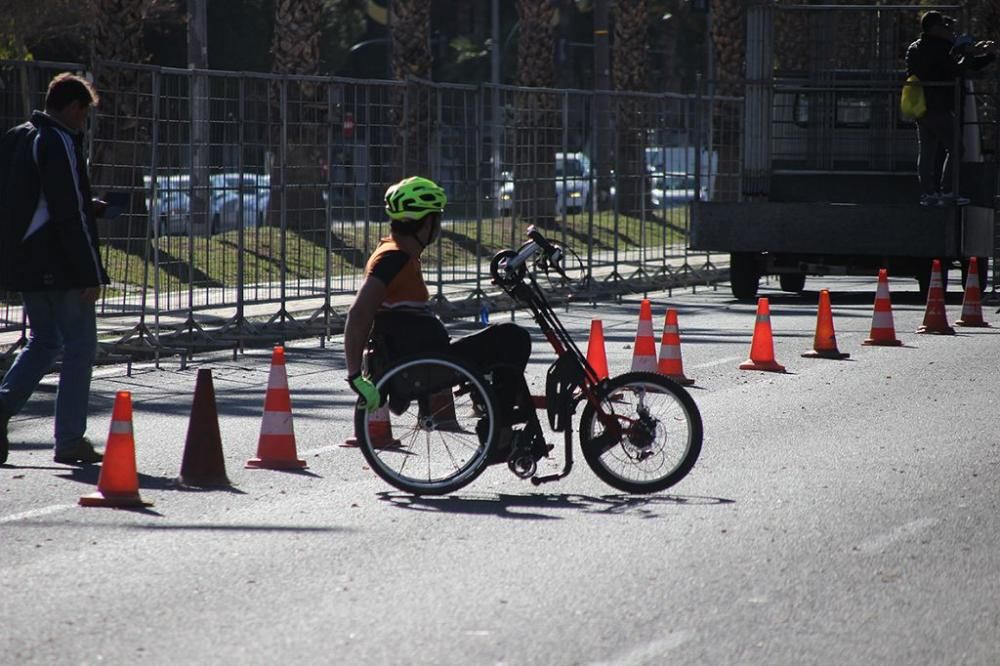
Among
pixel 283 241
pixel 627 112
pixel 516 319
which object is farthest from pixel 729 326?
pixel 627 112

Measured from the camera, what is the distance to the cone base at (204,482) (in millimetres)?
8867

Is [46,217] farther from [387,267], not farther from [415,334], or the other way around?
[415,334]

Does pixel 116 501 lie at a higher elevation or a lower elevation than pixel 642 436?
lower

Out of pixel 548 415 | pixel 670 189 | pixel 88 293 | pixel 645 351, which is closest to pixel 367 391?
pixel 548 415

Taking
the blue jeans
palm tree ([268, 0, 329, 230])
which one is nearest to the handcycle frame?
the blue jeans

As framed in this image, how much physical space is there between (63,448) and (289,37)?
19.1 m

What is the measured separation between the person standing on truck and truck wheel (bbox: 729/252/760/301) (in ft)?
6.62

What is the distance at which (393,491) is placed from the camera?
8.82 metres

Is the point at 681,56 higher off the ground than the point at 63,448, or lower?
higher

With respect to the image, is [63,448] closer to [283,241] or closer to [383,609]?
[383,609]

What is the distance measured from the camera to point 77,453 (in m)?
9.46

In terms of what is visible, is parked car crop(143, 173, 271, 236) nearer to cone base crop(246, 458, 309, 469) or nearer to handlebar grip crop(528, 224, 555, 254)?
cone base crop(246, 458, 309, 469)

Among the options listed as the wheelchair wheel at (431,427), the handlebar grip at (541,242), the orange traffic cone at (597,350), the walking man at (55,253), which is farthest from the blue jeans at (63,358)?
the orange traffic cone at (597,350)

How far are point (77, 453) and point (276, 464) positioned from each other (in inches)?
39.2
